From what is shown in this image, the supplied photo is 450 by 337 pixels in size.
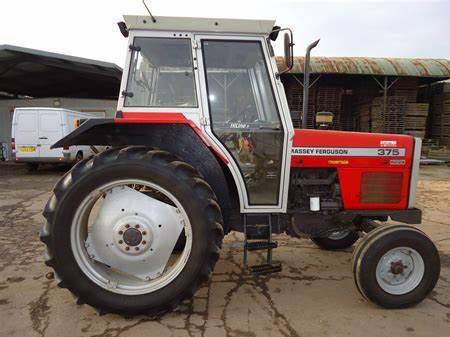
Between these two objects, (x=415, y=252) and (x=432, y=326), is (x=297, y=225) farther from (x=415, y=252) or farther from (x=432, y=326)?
(x=432, y=326)

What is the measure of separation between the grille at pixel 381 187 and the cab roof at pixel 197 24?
1561mm

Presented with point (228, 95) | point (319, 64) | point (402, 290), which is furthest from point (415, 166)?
point (319, 64)

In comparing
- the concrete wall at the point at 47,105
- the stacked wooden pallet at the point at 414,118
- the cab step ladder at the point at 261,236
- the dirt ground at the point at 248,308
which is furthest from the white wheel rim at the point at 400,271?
the concrete wall at the point at 47,105

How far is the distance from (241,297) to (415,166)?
1915mm

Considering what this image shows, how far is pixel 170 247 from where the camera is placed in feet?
9.09

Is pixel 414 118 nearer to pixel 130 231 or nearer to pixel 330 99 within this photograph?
pixel 330 99

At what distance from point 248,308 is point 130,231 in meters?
1.13

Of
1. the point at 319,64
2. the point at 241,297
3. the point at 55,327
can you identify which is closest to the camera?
the point at 55,327

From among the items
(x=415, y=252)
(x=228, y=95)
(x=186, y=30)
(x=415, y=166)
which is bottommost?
(x=415, y=252)

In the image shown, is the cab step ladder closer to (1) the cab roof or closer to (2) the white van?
(1) the cab roof

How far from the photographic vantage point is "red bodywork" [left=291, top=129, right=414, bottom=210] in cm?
308

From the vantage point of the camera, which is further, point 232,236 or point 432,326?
point 232,236

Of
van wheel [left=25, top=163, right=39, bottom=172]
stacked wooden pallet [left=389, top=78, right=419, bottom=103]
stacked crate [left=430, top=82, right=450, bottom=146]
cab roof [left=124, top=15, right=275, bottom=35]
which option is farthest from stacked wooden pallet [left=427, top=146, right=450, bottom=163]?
van wheel [left=25, top=163, right=39, bottom=172]

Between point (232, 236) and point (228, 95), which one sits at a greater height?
point (228, 95)
